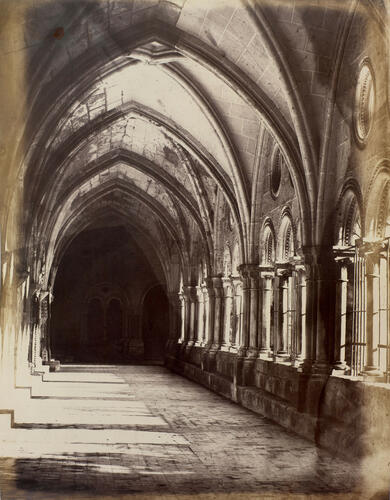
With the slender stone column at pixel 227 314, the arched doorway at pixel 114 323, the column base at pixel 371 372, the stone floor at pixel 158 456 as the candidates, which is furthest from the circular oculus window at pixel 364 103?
the arched doorway at pixel 114 323

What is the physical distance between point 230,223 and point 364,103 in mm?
8803

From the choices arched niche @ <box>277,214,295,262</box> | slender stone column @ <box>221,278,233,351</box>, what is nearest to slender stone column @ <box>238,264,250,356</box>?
arched niche @ <box>277,214,295,262</box>

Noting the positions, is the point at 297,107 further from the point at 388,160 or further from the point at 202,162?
the point at 202,162

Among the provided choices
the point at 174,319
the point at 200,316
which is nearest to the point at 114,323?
the point at 174,319

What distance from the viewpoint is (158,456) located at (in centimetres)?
866

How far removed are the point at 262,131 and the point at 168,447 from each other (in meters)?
6.84

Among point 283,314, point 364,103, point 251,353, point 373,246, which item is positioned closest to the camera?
point 373,246

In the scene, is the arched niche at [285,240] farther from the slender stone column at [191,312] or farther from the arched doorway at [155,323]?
the arched doorway at [155,323]

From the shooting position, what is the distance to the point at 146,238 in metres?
30.2

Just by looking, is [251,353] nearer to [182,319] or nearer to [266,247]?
[266,247]

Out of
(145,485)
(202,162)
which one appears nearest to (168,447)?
(145,485)

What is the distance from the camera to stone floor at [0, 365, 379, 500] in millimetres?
7023

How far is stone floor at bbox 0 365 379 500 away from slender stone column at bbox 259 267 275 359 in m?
1.39

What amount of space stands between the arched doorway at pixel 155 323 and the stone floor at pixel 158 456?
17.6m
